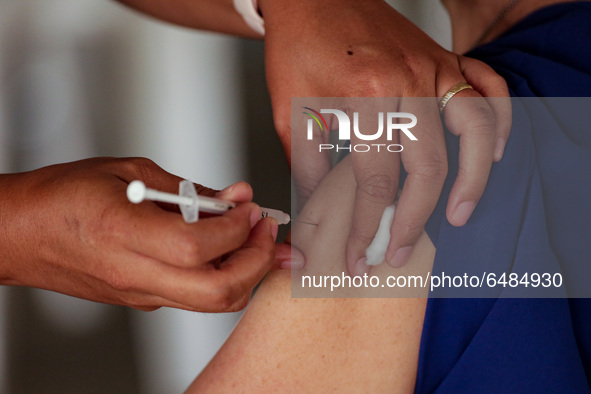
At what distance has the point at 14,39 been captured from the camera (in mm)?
1516

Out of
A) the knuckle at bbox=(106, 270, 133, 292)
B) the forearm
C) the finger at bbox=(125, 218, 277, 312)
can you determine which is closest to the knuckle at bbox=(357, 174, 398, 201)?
the finger at bbox=(125, 218, 277, 312)

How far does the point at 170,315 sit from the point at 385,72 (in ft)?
4.11

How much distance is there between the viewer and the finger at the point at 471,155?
67 cm

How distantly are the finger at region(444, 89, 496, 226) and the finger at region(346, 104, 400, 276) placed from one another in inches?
3.5

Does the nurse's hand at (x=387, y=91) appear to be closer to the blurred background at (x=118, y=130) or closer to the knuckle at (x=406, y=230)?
the knuckle at (x=406, y=230)

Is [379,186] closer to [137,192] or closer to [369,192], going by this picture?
[369,192]

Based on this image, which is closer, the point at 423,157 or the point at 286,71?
the point at 423,157

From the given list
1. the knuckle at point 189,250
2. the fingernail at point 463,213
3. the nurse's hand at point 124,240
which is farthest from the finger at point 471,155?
the knuckle at point 189,250

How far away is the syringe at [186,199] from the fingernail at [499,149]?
1.31 ft

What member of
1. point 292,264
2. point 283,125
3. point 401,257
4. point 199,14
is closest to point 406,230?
point 401,257

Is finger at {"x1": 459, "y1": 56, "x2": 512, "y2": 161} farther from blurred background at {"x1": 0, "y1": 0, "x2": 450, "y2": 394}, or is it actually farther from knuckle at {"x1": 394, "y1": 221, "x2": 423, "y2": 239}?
blurred background at {"x1": 0, "y1": 0, "x2": 450, "y2": 394}

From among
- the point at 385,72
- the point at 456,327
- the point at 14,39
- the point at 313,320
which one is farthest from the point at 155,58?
the point at 456,327

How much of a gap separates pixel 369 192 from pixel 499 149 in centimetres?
20

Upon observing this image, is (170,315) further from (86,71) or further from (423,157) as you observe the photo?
(423,157)
